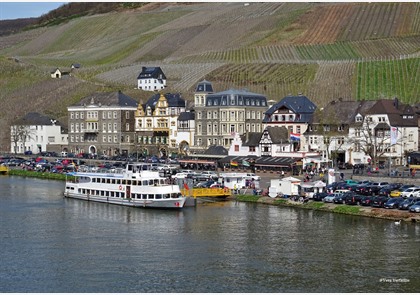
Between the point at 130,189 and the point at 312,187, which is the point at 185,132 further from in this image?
the point at 312,187

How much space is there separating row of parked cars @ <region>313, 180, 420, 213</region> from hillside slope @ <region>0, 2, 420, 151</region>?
45379 millimetres

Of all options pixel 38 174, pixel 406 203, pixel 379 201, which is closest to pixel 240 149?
pixel 38 174

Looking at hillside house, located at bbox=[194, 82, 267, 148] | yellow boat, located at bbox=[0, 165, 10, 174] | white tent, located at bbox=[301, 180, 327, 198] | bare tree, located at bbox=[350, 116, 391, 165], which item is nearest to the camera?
white tent, located at bbox=[301, 180, 327, 198]

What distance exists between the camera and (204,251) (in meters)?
48.2

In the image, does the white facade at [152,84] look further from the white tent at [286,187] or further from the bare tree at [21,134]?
the white tent at [286,187]

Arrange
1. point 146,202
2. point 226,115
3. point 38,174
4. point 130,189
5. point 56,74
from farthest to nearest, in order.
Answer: point 56,74, point 226,115, point 38,174, point 130,189, point 146,202

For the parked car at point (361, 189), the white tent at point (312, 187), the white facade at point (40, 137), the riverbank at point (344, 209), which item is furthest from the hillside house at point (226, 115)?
the parked car at point (361, 189)

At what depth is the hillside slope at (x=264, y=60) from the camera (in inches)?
5000

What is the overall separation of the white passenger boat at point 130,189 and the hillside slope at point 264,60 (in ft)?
167

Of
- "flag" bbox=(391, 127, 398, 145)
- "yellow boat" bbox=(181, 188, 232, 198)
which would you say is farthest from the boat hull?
"flag" bbox=(391, 127, 398, 145)

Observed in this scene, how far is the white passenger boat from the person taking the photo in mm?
65625

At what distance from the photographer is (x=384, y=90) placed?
119 meters

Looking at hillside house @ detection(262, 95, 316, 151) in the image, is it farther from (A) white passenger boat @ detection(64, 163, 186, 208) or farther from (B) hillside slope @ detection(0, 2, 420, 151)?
(A) white passenger boat @ detection(64, 163, 186, 208)

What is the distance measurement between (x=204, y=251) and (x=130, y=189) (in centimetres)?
2061
